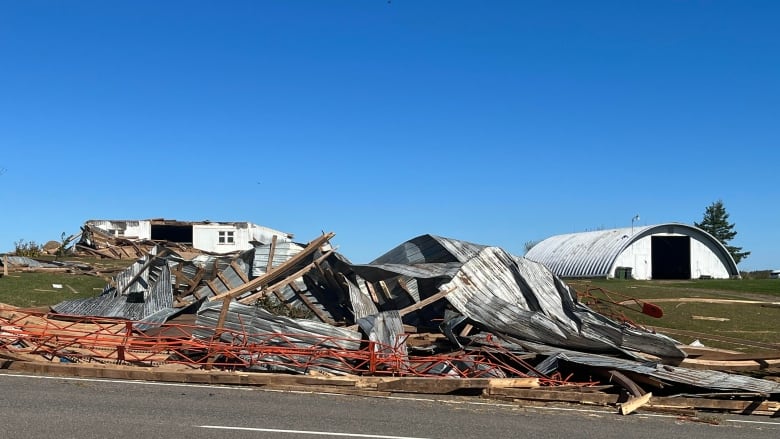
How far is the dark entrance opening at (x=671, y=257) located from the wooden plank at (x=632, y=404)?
49649mm

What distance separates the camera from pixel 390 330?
51.9ft

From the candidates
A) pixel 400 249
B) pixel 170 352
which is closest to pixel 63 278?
pixel 400 249

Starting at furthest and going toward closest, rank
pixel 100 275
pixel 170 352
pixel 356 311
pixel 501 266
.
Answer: pixel 100 275
pixel 501 266
pixel 356 311
pixel 170 352

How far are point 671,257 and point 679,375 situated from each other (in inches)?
2013

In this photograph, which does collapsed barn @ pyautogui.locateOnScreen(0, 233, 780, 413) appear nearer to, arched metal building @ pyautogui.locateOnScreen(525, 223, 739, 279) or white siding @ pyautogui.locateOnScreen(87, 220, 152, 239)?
white siding @ pyautogui.locateOnScreen(87, 220, 152, 239)

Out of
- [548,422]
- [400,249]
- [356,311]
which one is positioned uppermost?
[400,249]

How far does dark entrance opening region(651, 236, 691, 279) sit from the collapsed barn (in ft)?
134

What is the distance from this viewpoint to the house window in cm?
5647

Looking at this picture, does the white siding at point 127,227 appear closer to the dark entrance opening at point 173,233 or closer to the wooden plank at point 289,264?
the dark entrance opening at point 173,233

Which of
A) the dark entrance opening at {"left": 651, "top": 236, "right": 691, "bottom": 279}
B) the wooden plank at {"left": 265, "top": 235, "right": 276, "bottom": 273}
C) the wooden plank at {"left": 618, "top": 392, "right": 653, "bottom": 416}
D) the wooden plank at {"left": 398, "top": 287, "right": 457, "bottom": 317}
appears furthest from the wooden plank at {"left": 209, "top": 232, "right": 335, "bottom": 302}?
the dark entrance opening at {"left": 651, "top": 236, "right": 691, "bottom": 279}

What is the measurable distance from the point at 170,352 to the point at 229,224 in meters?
43.3

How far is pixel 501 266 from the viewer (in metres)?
19.7

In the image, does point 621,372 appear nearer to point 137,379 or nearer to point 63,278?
point 137,379

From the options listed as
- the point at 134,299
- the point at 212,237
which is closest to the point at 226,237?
the point at 212,237
